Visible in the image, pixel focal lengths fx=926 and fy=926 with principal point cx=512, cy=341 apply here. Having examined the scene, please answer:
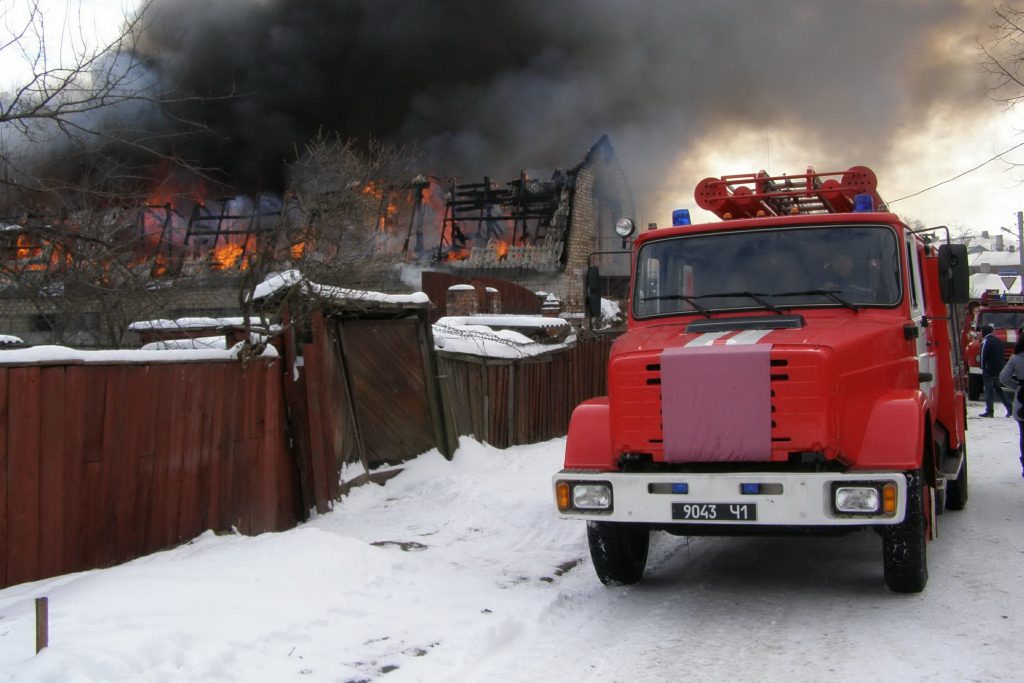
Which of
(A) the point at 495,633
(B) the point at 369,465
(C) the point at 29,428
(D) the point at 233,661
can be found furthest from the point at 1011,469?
(C) the point at 29,428

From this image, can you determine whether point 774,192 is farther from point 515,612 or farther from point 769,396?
point 515,612

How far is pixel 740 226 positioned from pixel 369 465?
510cm

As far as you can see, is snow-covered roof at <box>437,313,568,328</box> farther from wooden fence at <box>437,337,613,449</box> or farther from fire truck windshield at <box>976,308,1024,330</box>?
fire truck windshield at <box>976,308,1024,330</box>

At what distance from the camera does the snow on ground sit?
4.54 metres

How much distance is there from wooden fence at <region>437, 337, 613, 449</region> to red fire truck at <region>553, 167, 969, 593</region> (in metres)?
5.10

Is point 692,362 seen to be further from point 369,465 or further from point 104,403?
point 369,465

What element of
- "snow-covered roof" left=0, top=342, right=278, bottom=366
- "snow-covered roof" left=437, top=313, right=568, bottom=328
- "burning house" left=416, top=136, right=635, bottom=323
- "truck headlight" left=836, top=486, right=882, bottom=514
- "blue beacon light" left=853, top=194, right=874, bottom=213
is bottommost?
"truck headlight" left=836, top=486, right=882, bottom=514

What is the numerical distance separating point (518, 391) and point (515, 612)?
7.77m

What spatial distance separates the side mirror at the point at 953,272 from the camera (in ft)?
21.9

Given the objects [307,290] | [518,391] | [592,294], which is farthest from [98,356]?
[518,391]

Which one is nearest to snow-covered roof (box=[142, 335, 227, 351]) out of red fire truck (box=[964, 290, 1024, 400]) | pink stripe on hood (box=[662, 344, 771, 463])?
pink stripe on hood (box=[662, 344, 771, 463])

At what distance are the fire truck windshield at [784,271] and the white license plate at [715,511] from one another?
1.49 meters

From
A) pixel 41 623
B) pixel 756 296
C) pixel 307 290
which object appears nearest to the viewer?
pixel 41 623

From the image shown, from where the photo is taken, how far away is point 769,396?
5215 millimetres
